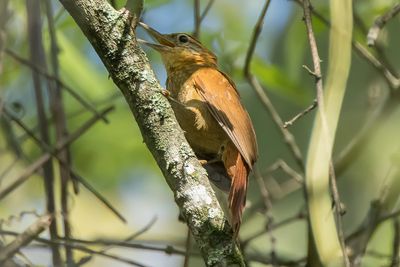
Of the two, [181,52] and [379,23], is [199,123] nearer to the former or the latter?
[181,52]

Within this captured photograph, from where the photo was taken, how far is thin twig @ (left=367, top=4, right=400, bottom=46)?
3.48m

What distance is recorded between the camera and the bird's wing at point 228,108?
13.3 ft

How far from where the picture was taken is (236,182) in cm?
Answer: 389

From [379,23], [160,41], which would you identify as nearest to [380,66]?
[379,23]

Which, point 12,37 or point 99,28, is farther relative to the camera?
point 12,37

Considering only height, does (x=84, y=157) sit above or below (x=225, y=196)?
above

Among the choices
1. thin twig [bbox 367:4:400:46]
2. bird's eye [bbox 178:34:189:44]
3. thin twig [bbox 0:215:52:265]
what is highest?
bird's eye [bbox 178:34:189:44]

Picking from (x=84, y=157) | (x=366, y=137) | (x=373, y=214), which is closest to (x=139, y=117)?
(x=373, y=214)

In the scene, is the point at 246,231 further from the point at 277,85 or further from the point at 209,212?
the point at 209,212

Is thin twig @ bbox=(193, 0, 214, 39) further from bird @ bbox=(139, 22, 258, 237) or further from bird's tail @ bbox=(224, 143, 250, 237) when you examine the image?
bird's tail @ bbox=(224, 143, 250, 237)

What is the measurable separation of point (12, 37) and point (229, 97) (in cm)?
146

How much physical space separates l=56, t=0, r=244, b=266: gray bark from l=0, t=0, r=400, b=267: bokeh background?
0.78 meters

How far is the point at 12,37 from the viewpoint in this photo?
5.05m

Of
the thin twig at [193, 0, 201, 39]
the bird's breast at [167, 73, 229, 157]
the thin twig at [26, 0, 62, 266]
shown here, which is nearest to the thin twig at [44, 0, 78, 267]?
the thin twig at [26, 0, 62, 266]
